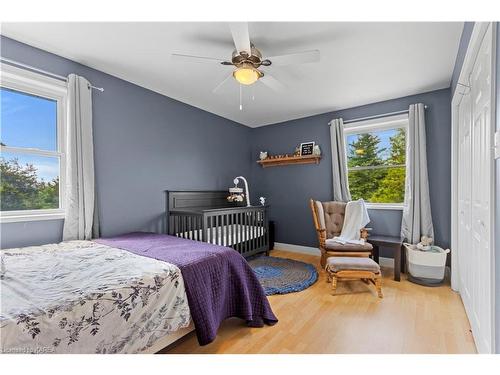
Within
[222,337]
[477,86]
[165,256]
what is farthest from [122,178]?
[477,86]

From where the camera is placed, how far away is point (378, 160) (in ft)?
11.2

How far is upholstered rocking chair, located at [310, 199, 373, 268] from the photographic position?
273 centimetres

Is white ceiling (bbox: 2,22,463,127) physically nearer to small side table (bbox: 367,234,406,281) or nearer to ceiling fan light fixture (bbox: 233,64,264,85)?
ceiling fan light fixture (bbox: 233,64,264,85)

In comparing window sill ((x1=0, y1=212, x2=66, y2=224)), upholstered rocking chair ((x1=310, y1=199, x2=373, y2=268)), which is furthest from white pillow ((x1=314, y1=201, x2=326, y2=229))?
window sill ((x1=0, y1=212, x2=66, y2=224))

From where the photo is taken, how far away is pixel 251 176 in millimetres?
4602

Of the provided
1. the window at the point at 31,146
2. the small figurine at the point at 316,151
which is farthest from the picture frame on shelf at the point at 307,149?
the window at the point at 31,146

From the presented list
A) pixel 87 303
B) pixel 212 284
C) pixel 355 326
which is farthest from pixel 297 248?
pixel 87 303

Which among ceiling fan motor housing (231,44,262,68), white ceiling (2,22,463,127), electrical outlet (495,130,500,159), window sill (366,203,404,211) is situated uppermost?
white ceiling (2,22,463,127)

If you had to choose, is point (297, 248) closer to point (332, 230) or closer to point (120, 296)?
point (332, 230)

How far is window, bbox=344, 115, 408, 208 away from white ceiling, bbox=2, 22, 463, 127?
456 millimetres

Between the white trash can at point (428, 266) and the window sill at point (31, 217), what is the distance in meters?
3.65

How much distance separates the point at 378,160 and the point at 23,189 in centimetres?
411

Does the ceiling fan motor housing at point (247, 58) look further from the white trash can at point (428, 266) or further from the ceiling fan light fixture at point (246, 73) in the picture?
the white trash can at point (428, 266)

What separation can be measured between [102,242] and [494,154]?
277 cm
